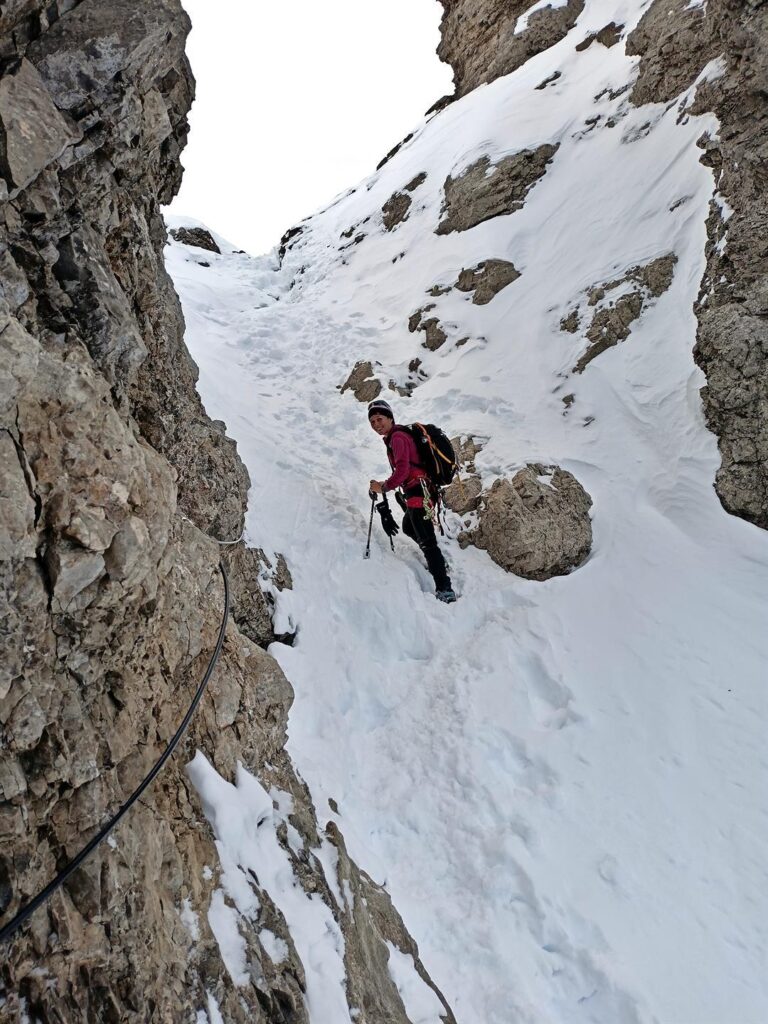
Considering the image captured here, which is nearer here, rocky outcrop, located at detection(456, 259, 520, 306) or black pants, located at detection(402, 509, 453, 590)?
black pants, located at detection(402, 509, 453, 590)

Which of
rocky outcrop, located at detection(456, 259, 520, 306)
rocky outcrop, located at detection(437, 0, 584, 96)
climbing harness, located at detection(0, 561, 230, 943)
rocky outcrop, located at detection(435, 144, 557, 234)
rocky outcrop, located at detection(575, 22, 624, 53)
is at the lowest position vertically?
climbing harness, located at detection(0, 561, 230, 943)

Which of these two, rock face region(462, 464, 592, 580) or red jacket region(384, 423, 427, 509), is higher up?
red jacket region(384, 423, 427, 509)

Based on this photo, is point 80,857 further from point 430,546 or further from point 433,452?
point 433,452

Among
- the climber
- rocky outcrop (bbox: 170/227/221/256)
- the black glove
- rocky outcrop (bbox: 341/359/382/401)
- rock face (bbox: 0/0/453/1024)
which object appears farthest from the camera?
rocky outcrop (bbox: 170/227/221/256)

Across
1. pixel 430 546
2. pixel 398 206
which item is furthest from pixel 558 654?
pixel 398 206

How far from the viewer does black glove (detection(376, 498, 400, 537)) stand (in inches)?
309

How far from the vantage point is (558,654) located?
5.91 meters

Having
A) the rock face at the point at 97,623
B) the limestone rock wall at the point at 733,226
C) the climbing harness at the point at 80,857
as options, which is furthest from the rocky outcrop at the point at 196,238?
the climbing harness at the point at 80,857

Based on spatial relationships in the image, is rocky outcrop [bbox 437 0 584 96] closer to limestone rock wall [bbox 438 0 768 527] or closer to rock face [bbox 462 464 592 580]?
limestone rock wall [bbox 438 0 768 527]

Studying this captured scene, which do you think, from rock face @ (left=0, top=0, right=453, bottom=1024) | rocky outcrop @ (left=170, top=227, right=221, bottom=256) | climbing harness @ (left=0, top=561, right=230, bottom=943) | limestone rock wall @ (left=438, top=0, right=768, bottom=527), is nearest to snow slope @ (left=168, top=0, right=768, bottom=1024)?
limestone rock wall @ (left=438, top=0, right=768, bottom=527)

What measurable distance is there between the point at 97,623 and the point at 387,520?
5602mm

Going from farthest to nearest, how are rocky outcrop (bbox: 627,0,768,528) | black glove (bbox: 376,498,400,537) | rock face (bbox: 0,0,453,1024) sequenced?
1. black glove (bbox: 376,498,400,537)
2. rocky outcrop (bbox: 627,0,768,528)
3. rock face (bbox: 0,0,453,1024)

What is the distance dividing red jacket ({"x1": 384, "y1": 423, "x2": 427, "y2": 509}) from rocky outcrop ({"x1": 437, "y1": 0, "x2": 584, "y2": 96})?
68.6ft

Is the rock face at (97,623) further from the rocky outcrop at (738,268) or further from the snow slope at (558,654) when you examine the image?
the rocky outcrop at (738,268)
